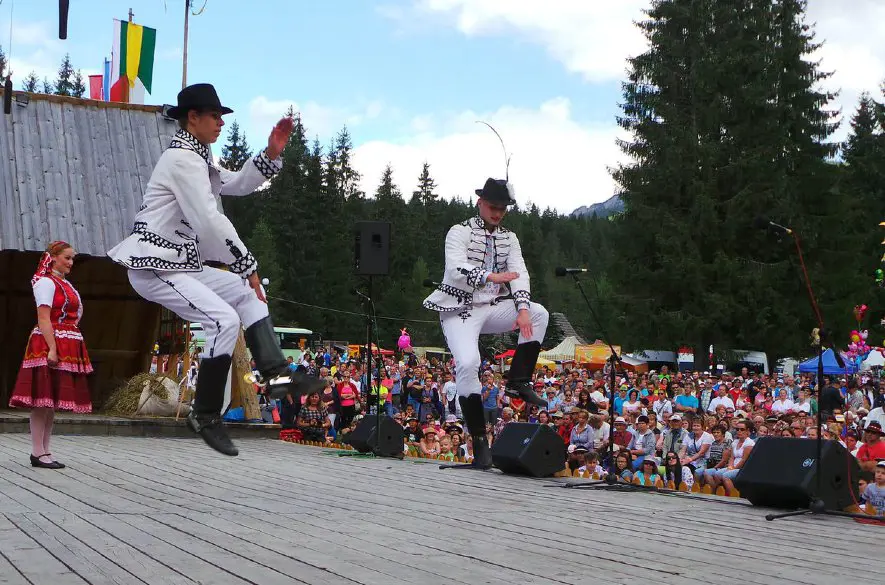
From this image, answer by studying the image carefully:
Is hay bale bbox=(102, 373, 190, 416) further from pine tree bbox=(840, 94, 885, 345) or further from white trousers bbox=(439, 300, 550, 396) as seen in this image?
pine tree bbox=(840, 94, 885, 345)

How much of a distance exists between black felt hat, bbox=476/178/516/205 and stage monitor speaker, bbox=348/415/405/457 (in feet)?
8.99

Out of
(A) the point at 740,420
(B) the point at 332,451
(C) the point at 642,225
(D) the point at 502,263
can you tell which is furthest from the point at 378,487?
(C) the point at 642,225

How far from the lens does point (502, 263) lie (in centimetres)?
883

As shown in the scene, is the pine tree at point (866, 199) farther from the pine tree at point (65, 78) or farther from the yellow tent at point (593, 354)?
the pine tree at point (65, 78)

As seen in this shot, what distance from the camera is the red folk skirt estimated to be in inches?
301

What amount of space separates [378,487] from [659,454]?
25.3 feet

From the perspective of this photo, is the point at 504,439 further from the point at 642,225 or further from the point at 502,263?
the point at 642,225

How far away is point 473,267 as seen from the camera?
849 centimetres

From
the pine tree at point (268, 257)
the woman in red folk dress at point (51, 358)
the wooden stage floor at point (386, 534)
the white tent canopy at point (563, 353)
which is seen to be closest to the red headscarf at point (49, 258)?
the woman in red folk dress at point (51, 358)

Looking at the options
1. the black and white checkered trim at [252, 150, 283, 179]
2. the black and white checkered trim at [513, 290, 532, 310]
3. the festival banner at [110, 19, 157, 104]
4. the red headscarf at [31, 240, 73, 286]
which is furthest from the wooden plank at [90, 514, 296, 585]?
the festival banner at [110, 19, 157, 104]

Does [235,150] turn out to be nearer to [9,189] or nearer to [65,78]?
[65,78]

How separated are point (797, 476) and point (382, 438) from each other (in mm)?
4893

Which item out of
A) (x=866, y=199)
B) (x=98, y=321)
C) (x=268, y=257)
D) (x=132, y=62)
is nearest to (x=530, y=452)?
(x=98, y=321)

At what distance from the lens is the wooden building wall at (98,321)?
56.9 ft
